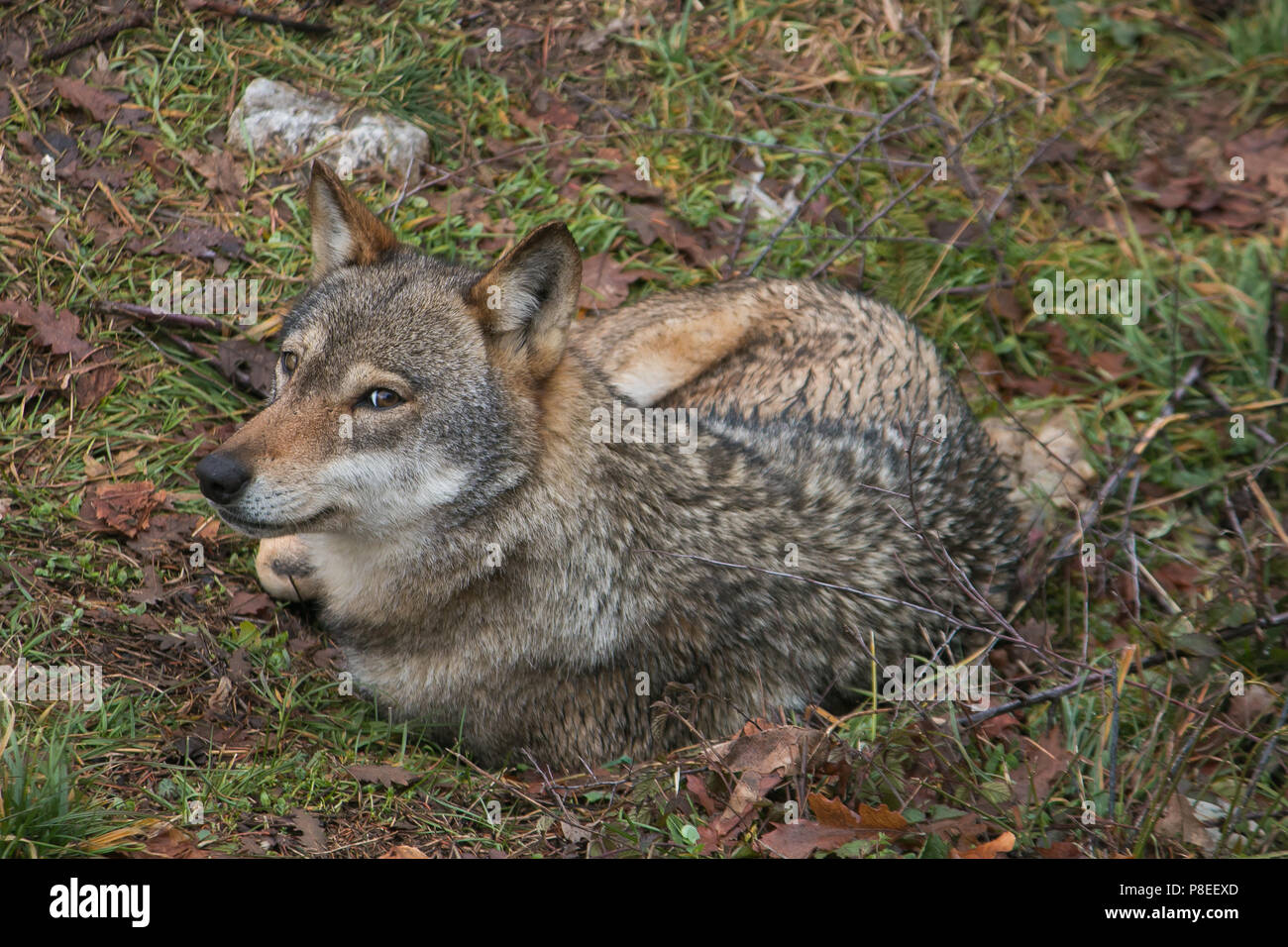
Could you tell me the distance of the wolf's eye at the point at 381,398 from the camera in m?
4.86

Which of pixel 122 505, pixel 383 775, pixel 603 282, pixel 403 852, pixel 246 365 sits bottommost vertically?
pixel 403 852

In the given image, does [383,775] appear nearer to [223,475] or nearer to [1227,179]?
[223,475]

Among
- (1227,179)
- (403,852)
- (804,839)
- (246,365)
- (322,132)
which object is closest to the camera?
(804,839)

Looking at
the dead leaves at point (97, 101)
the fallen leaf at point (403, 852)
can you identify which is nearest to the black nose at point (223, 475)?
the fallen leaf at point (403, 852)

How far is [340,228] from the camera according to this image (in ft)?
17.8

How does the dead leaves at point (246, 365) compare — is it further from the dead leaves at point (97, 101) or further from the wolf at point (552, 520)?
the dead leaves at point (97, 101)

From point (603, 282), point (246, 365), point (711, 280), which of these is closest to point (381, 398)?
point (246, 365)

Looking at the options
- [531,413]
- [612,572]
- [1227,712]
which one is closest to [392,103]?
[531,413]

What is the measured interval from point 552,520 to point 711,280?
3.31 meters

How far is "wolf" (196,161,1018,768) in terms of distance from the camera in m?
4.84

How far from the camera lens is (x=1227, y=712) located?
216 inches

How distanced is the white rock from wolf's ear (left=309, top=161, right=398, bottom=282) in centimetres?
224

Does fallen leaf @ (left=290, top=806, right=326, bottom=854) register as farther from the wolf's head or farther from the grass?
the wolf's head

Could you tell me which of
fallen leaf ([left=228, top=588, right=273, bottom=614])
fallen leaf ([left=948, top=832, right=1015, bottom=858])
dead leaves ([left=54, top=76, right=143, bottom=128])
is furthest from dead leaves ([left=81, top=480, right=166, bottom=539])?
fallen leaf ([left=948, top=832, right=1015, bottom=858])
